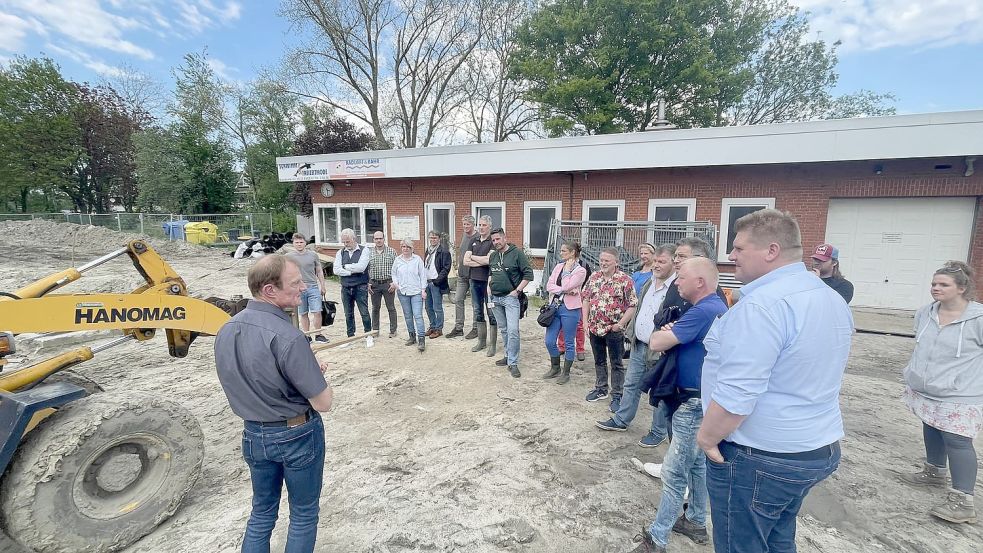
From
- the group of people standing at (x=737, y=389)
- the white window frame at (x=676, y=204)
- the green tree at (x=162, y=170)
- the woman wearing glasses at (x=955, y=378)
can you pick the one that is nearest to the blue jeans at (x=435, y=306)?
the group of people standing at (x=737, y=389)

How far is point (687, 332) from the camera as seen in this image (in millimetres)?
2477

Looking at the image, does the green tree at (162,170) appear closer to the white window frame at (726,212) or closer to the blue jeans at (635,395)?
the white window frame at (726,212)

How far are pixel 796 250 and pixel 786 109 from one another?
26.7m

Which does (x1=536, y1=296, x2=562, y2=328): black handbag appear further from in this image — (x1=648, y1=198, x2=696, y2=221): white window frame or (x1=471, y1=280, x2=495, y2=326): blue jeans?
(x1=648, y1=198, x2=696, y2=221): white window frame

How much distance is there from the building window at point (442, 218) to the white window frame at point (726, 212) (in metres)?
6.76

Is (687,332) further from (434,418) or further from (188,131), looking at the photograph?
(188,131)

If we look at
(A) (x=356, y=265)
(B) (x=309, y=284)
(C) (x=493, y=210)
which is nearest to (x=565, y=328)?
(A) (x=356, y=265)

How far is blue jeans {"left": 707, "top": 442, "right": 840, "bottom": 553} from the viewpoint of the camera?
1636 mm

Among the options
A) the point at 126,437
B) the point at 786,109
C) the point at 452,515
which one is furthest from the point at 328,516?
the point at 786,109

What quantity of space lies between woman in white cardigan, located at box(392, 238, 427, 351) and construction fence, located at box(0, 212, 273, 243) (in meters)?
17.7

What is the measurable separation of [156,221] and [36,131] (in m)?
14.7

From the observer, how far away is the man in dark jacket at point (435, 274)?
6.64 meters

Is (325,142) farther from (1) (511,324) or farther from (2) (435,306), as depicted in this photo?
(1) (511,324)

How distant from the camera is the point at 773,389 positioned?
1.63m
